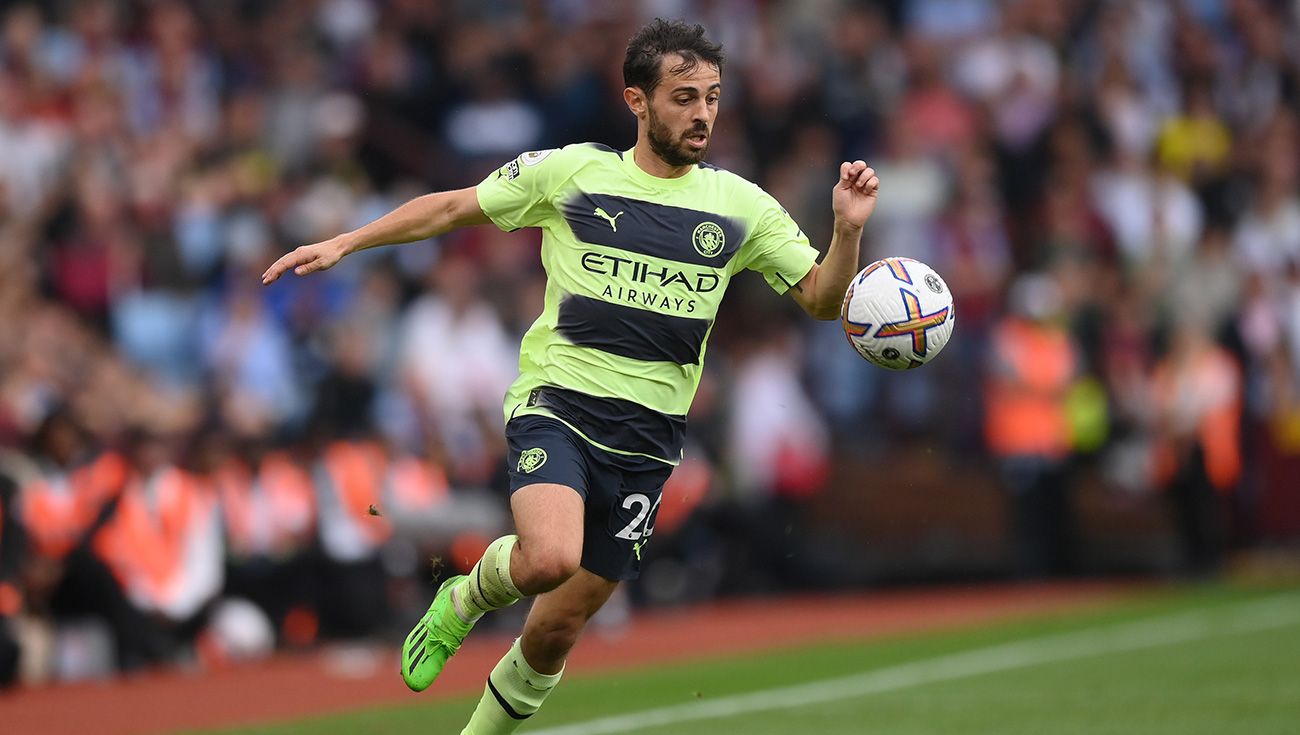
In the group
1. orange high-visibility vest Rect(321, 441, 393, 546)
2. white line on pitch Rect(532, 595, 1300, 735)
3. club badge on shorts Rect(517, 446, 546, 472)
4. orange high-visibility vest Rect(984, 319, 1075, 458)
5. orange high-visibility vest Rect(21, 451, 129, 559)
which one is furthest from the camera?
orange high-visibility vest Rect(984, 319, 1075, 458)

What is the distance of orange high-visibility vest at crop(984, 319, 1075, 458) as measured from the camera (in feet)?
55.1

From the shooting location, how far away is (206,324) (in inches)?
608

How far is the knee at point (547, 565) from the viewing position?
7496 millimetres

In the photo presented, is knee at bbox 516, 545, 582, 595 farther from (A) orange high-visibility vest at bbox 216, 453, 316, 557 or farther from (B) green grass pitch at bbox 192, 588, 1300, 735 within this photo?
(A) orange high-visibility vest at bbox 216, 453, 316, 557

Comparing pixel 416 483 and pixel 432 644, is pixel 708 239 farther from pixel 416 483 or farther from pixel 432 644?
pixel 416 483

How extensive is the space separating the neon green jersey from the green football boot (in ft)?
2.82

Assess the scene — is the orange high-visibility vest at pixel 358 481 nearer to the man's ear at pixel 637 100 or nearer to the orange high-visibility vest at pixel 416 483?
the orange high-visibility vest at pixel 416 483

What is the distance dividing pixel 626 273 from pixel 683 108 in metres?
0.70

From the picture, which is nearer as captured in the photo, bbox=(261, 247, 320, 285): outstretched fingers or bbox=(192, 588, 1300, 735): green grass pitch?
bbox=(261, 247, 320, 285): outstretched fingers

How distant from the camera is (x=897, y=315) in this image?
7.96 metres

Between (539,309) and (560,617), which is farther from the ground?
(560,617)

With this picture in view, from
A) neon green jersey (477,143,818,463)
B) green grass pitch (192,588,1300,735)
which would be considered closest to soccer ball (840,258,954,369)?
neon green jersey (477,143,818,463)

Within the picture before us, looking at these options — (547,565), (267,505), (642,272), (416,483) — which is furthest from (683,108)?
(416,483)

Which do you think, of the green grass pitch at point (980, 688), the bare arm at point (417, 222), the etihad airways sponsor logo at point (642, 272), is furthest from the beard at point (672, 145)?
the green grass pitch at point (980, 688)
